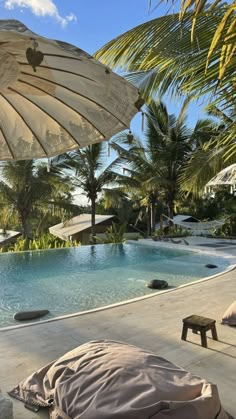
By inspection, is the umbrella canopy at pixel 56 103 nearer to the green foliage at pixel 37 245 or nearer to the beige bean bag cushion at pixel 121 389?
the beige bean bag cushion at pixel 121 389

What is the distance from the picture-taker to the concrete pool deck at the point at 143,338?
351cm

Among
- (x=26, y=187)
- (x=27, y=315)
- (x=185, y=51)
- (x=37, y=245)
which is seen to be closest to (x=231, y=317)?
(x=27, y=315)

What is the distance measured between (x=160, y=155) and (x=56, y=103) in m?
16.9

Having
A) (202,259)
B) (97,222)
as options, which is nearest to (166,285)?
(202,259)

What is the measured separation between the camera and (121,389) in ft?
7.75

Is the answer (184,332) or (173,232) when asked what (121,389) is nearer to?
(184,332)

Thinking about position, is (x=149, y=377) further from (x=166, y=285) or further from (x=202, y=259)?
(x=202, y=259)

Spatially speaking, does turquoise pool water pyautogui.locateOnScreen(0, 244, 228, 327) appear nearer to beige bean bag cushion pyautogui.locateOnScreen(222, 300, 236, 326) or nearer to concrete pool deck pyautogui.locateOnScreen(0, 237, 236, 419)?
concrete pool deck pyautogui.locateOnScreen(0, 237, 236, 419)

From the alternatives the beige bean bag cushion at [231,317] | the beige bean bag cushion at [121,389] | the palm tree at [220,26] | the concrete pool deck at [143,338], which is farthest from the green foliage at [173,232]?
the palm tree at [220,26]

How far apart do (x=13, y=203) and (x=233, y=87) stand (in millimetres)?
16820

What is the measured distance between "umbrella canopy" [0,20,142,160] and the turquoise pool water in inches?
168

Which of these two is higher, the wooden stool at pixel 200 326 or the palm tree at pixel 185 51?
the palm tree at pixel 185 51

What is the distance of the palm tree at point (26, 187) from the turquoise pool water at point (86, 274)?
13.6 feet

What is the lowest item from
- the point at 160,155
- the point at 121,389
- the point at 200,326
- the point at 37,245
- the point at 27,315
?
the point at 27,315
